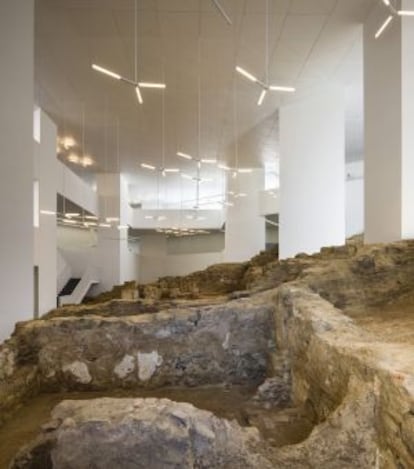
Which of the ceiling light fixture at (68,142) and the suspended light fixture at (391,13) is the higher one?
the ceiling light fixture at (68,142)

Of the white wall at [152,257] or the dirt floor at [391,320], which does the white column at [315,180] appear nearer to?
the dirt floor at [391,320]

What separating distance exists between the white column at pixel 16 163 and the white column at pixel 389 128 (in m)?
5.29

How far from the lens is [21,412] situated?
12.5 feet

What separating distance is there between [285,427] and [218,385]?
142 cm

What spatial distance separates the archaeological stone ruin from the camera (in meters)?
2.07

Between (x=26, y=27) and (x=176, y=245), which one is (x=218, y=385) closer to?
(x=26, y=27)

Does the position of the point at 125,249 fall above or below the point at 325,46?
below

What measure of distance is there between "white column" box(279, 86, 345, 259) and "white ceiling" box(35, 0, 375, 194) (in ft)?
2.43

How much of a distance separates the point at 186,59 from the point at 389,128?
4533 mm

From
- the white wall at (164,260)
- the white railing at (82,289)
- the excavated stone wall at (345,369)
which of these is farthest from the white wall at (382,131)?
the white wall at (164,260)

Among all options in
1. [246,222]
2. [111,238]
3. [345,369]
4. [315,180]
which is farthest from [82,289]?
[345,369]

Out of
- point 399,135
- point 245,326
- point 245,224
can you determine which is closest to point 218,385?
point 245,326

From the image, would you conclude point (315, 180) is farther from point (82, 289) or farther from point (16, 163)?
point (82, 289)

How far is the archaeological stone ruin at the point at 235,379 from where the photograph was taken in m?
2.07
